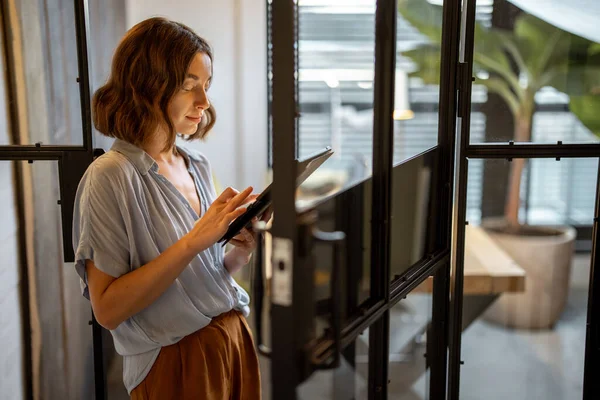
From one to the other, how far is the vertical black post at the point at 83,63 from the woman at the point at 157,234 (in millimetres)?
261

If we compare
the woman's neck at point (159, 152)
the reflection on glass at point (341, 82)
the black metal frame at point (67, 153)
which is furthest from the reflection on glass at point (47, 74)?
the reflection on glass at point (341, 82)

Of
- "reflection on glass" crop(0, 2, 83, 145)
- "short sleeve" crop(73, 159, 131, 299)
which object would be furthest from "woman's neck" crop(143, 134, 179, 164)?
"reflection on glass" crop(0, 2, 83, 145)

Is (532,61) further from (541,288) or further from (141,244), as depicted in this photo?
(141,244)

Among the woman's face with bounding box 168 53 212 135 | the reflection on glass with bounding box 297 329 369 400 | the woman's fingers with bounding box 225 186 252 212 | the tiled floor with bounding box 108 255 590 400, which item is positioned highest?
the woman's face with bounding box 168 53 212 135

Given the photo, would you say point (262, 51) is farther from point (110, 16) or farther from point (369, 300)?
point (369, 300)

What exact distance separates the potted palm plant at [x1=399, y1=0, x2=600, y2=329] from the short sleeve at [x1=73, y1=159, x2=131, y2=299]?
27.5 inches

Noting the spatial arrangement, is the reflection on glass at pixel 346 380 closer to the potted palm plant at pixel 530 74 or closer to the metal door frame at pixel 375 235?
the metal door frame at pixel 375 235

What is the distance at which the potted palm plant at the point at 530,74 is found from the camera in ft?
5.25

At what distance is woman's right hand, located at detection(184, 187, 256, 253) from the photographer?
121 centimetres

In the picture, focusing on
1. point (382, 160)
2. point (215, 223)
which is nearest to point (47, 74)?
point (215, 223)

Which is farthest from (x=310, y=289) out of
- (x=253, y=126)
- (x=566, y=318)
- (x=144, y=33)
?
(x=253, y=126)

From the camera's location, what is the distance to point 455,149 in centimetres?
168

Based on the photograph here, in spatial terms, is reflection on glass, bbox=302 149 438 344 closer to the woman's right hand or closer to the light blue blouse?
the woman's right hand

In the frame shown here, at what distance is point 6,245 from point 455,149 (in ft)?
3.95
